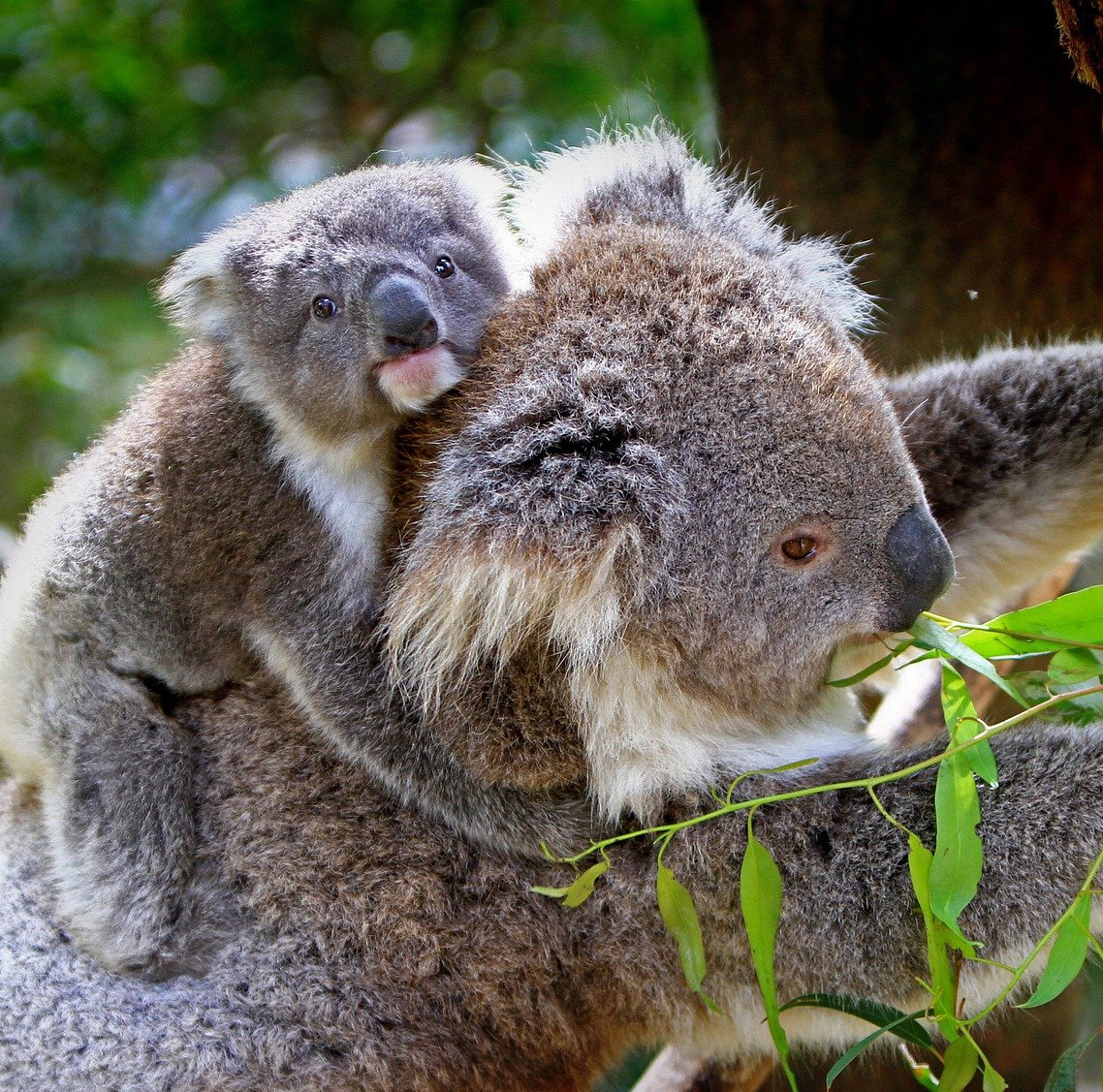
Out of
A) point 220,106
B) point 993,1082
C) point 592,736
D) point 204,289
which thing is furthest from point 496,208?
point 220,106

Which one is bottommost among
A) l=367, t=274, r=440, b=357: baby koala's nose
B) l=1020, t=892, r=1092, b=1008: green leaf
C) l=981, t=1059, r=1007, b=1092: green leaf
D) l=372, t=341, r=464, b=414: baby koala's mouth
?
l=981, t=1059, r=1007, b=1092: green leaf

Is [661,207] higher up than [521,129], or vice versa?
[521,129]

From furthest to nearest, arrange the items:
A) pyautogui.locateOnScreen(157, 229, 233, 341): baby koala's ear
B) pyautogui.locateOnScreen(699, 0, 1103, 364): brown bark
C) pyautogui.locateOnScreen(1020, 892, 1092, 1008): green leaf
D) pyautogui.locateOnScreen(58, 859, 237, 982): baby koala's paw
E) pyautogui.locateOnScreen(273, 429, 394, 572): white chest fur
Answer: pyautogui.locateOnScreen(699, 0, 1103, 364): brown bark < pyautogui.locateOnScreen(157, 229, 233, 341): baby koala's ear < pyautogui.locateOnScreen(58, 859, 237, 982): baby koala's paw < pyautogui.locateOnScreen(273, 429, 394, 572): white chest fur < pyautogui.locateOnScreen(1020, 892, 1092, 1008): green leaf

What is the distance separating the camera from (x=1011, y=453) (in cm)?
295

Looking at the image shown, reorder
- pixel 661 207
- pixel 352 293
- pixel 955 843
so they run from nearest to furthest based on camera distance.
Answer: pixel 955 843 < pixel 352 293 < pixel 661 207

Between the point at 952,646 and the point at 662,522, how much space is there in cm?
58

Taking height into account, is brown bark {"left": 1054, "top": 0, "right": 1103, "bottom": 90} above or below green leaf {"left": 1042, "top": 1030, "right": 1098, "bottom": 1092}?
above

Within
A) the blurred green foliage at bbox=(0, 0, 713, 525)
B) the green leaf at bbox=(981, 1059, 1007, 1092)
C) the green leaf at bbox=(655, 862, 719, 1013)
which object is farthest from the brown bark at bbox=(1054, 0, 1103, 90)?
the blurred green foliage at bbox=(0, 0, 713, 525)

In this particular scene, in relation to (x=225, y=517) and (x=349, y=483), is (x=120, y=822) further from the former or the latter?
(x=349, y=483)

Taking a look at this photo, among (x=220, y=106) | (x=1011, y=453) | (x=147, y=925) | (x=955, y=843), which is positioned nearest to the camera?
(x=955, y=843)

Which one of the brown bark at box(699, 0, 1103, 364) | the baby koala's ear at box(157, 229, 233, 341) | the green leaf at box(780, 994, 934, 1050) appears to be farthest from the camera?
the brown bark at box(699, 0, 1103, 364)

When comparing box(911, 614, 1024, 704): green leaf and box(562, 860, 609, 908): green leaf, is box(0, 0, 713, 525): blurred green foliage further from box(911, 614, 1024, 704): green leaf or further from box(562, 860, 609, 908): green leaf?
box(562, 860, 609, 908): green leaf

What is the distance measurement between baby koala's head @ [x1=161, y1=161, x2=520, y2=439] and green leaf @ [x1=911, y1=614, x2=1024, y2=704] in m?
1.03

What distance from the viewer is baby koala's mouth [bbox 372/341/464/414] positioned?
7.72 ft
